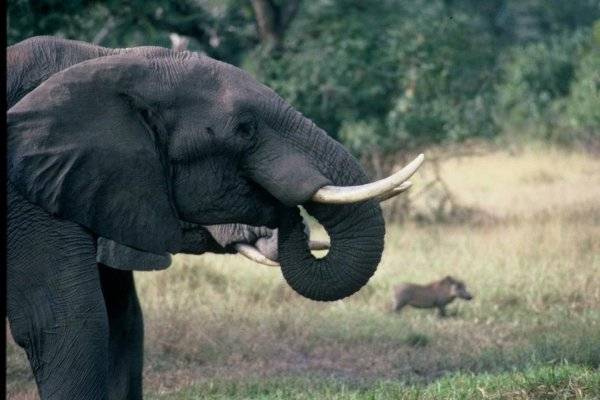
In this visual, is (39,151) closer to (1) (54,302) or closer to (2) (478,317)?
(1) (54,302)

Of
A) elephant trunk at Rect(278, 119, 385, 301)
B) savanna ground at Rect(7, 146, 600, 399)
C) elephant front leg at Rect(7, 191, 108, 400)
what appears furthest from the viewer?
Result: savanna ground at Rect(7, 146, 600, 399)

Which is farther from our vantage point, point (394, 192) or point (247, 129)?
point (247, 129)

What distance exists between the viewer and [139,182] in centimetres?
584

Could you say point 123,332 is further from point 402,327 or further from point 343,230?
point 402,327

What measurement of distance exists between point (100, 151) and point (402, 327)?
557 cm

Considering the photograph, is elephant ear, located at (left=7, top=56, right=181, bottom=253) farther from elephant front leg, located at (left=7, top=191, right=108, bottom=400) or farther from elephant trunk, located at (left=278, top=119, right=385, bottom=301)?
elephant trunk, located at (left=278, top=119, right=385, bottom=301)

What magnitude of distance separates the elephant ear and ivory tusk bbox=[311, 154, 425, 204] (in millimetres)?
673

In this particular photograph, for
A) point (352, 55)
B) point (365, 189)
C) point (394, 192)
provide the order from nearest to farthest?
point (365, 189)
point (394, 192)
point (352, 55)

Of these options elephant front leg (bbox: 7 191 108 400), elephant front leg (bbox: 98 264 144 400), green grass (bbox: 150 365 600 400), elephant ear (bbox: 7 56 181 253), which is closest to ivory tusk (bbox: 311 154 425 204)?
elephant ear (bbox: 7 56 181 253)

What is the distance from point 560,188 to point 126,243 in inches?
579

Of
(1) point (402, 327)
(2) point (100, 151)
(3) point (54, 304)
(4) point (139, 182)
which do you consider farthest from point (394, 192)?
(1) point (402, 327)

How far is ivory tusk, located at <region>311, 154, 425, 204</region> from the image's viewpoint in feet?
18.3

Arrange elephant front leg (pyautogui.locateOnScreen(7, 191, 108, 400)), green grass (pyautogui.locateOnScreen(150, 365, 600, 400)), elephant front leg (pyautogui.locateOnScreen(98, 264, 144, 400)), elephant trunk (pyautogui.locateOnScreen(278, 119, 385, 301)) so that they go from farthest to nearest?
elephant front leg (pyautogui.locateOnScreen(98, 264, 144, 400)) → green grass (pyautogui.locateOnScreen(150, 365, 600, 400)) → elephant trunk (pyautogui.locateOnScreen(278, 119, 385, 301)) → elephant front leg (pyautogui.locateOnScreen(7, 191, 108, 400))

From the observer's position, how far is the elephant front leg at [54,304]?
224 inches
